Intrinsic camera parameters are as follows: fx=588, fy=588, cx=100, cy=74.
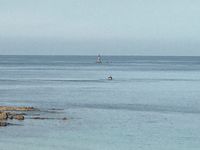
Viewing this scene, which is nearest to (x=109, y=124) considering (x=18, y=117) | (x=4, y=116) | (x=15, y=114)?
(x=18, y=117)

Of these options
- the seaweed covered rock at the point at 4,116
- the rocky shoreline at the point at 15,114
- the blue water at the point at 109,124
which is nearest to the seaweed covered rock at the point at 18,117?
the rocky shoreline at the point at 15,114

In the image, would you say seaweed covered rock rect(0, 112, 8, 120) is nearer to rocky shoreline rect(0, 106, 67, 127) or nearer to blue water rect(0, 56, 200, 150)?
rocky shoreline rect(0, 106, 67, 127)

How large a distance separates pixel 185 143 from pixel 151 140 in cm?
290

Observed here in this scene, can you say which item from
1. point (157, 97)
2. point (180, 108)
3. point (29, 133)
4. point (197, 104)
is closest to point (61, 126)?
point (29, 133)

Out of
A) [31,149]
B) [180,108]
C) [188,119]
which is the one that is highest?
[180,108]

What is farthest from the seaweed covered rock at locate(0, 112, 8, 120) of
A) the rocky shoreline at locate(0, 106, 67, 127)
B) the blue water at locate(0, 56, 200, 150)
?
the blue water at locate(0, 56, 200, 150)

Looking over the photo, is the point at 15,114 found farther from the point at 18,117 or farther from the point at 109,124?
the point at 109,124

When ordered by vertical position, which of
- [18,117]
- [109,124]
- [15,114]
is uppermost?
[15,114]

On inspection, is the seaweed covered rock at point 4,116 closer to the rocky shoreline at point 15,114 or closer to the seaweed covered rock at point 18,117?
the rocky shoreline at point 15,114

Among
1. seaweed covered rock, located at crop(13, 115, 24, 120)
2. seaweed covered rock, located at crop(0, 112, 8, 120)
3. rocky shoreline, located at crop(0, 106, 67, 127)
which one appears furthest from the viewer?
seaweed covered rock, located at crop(13, 115, 24, 120)

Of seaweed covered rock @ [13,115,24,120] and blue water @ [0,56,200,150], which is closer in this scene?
blue water @ [0,56,200,150]

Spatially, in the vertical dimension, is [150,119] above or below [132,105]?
below

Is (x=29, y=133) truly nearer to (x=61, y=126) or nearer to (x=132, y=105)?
(x=61, y=126)

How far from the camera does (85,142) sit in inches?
1828
